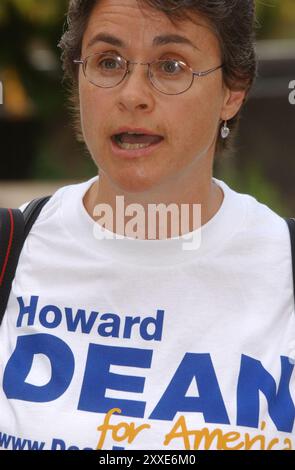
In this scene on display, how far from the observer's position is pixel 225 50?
2988mm

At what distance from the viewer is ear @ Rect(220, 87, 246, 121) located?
10.3 feet

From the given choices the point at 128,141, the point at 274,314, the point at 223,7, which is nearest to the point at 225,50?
the point at 223,7

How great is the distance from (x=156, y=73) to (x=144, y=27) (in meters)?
0.14

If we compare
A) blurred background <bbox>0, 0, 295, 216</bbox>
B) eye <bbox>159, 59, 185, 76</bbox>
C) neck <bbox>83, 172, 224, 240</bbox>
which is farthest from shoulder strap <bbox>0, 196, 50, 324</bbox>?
blurred background <bbox>0, 0, 295, 216</bbox>

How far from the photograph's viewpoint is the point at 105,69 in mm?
2887

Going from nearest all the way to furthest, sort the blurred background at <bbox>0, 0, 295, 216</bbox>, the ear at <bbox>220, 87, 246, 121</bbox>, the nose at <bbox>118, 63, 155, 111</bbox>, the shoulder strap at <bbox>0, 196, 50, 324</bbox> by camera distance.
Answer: the nose at <bbox>118, 63, 155, 111</bbox>
the shoulder strap at <bbox>0, 196, 50, 324</bbox>
the ear at <bbox>220, 87, 246, 121</bbox>
the blurred background at <bbox>0, 0, 295, 216</bbox>

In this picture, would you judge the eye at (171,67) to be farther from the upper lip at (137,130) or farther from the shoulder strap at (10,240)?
the shoulder strap at (10,240)

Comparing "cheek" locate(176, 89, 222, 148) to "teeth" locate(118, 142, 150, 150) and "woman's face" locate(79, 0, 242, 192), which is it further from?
"teeth" locate(118, 142, 150, 150)

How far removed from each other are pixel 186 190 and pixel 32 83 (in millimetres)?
11771

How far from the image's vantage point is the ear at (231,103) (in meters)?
3.13

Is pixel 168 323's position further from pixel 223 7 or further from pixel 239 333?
pixel 223 7

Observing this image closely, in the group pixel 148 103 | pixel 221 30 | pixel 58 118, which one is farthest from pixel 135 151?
pixel 58 118

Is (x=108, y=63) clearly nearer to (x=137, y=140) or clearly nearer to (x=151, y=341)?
(x=137, y=140)
